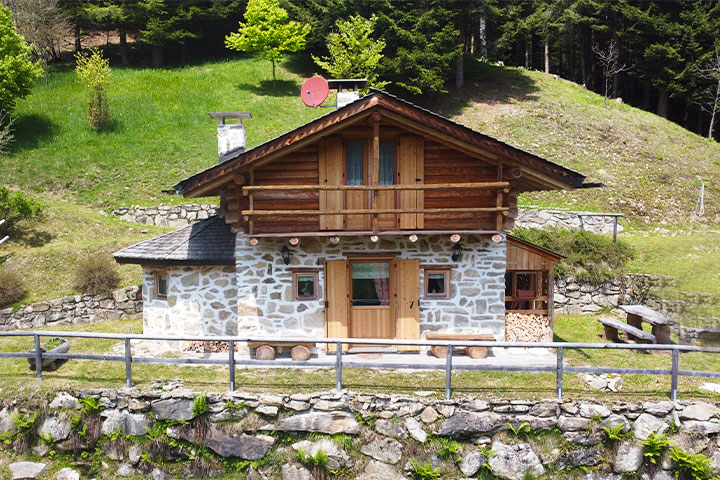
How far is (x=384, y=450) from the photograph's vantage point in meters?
9.16

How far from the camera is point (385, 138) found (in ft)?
38.2

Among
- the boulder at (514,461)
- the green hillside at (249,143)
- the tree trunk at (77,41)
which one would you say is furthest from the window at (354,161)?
the tree trunk at (77,41)

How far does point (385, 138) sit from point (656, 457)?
8.34m

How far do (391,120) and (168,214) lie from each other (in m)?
15.5

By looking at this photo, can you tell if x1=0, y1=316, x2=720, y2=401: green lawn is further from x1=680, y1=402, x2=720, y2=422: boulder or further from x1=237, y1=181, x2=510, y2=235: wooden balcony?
x1=237, y1=181, x2=510, y2=235: wooden balcony

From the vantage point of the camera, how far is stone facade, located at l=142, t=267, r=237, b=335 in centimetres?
1292

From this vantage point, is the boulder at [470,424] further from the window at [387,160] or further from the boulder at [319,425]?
the window at [387,160]

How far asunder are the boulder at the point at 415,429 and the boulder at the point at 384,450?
1.05 feet

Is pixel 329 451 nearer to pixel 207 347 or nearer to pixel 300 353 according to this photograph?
pixel 300 353

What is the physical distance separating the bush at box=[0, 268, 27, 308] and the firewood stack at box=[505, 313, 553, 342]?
15.3m

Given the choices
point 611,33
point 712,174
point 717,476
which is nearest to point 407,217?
point 717,476

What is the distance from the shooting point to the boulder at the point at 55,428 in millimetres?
9555

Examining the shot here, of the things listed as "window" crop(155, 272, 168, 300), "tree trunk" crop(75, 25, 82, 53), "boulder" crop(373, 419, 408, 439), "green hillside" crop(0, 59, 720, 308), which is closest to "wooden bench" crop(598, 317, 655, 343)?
"green hillside" crop(0, 59, 720, 308)

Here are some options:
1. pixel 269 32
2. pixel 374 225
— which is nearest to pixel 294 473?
pixel 374 225
